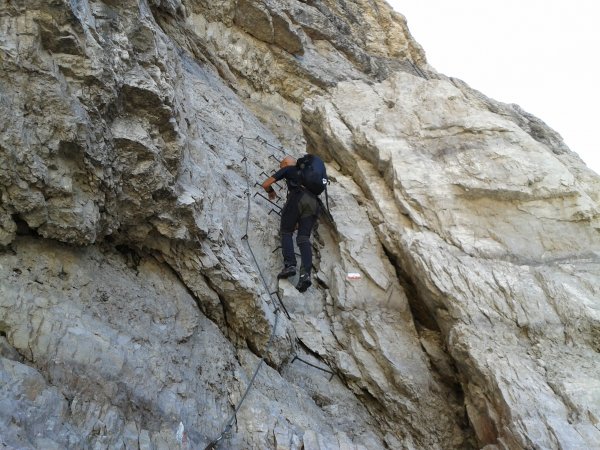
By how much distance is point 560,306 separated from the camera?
19.1 feet

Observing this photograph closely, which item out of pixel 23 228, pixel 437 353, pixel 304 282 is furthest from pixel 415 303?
pixel 23 228

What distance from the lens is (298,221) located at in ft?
26.7

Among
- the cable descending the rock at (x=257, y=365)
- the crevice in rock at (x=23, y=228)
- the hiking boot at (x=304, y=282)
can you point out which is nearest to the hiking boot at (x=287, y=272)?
the hiking boot at (x=304, y=282)

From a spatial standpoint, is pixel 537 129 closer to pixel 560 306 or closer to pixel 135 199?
pixel 560 306

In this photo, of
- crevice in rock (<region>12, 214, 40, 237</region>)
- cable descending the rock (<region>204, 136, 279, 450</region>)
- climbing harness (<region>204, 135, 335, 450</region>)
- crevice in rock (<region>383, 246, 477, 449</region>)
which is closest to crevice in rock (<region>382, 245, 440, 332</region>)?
crevice in rock (<region>383, 246, 477, 449</region>)

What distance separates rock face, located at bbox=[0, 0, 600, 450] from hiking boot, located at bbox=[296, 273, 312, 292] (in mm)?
242

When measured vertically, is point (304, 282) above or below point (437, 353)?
below

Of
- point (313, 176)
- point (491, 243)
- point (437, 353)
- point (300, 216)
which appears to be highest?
point (491, 243)

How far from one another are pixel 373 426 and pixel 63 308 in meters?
4.44

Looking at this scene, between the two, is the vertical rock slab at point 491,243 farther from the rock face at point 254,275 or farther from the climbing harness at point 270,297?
the climbing harness at point 270,297

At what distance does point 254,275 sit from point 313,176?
2671mm

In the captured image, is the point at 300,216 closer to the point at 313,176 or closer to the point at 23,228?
the point at 313,176

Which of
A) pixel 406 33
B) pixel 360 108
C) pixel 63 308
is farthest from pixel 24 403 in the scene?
pixel 406 33

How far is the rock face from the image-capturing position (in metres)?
3.97
